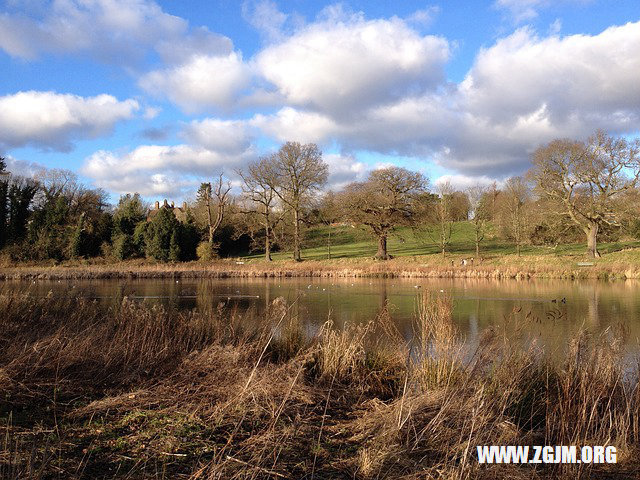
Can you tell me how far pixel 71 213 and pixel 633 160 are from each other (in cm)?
4703

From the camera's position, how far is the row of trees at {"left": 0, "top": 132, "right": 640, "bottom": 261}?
3391 centimetres

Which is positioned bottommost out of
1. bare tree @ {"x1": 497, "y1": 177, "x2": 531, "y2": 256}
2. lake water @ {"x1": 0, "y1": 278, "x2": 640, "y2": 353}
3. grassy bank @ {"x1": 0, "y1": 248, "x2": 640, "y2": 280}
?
lake water @ {"x1": 0, "y1": 278, "x2": 640, "y2": 353}

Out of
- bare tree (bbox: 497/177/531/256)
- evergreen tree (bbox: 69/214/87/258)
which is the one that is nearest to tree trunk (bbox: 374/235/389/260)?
bare tree (bbox: 497/177/531/256)

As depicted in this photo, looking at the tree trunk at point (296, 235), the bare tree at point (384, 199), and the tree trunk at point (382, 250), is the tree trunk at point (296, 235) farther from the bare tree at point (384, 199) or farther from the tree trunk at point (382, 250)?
the tree trunk at point (382, 250)

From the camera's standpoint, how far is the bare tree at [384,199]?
38.2 meters

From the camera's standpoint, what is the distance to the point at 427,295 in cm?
692

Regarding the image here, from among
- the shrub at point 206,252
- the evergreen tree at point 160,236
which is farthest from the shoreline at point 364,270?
the evergreen tree at point 160,236

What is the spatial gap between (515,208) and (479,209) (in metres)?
2.86

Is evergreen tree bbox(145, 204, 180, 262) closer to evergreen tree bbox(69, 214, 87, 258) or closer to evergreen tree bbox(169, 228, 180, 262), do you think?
evergreen tree bbox(169, 228, 180, 262)

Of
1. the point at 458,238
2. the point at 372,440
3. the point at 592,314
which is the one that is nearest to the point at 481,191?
the point at 458,238

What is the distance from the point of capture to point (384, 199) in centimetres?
3819

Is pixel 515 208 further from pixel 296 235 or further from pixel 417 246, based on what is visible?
pixel 296 235

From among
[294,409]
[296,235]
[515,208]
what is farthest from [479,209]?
[294,409]

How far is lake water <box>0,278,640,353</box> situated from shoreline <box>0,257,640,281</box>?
2.01 m
